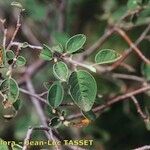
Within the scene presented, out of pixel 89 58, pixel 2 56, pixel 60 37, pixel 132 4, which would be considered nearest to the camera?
pixel 2 56

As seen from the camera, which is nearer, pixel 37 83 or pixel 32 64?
pixel 32 64

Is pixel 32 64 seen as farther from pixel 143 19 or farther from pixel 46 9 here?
pixel 143 19

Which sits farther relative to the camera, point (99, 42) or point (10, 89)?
point (99, 42)

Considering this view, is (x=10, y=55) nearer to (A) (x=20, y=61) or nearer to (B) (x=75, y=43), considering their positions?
(A) (x=20, y=61)

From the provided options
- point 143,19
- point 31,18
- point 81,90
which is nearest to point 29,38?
point 31,18

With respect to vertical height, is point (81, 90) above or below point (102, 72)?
above

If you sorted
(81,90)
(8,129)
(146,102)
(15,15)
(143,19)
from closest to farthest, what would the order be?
(81,90) < (143,19) < (146,102) < (8,129) < (15,15)

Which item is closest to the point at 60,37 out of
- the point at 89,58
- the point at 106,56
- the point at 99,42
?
the point at 99,42
